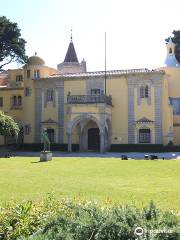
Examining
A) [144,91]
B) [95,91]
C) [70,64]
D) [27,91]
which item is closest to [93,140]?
[95,91]

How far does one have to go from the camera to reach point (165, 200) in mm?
13742

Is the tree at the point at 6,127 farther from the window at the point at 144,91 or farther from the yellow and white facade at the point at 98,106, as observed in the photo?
the window at the point at 144,91

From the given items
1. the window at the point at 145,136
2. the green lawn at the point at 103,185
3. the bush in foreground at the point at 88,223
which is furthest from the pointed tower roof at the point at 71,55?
the bush in foreground at the point at 88,223

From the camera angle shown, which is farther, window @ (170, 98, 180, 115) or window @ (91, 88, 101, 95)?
window @ (170, 98, 180, 115)

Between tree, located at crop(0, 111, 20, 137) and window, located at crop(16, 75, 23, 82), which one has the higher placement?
window, located at crop(16, 75, 23, 82)

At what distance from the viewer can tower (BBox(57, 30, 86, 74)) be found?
66312 millimetres

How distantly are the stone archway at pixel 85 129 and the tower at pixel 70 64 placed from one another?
1867cm

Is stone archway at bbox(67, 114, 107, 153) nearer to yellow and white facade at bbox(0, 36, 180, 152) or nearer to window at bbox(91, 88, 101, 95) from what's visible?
yellow and white facade at bbox(0, 36, 180, 152)

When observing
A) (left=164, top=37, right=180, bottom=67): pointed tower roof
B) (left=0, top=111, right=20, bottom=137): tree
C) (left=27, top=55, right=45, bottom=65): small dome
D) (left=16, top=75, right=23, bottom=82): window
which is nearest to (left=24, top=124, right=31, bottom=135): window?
(left=16, top=75, right=23, bottom=82): window

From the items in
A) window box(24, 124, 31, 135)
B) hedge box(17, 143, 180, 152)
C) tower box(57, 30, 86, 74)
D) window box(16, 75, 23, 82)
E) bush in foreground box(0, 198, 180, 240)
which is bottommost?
bush in foreground box(0, 198, 180, 240)

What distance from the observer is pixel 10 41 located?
5447 centimetres

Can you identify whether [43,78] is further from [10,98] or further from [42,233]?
[42,233]

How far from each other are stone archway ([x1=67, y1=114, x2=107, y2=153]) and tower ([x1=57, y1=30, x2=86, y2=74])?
61.2 feet

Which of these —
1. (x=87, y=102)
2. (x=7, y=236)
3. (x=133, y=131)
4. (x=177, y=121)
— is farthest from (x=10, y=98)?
(x=7, y=236)
